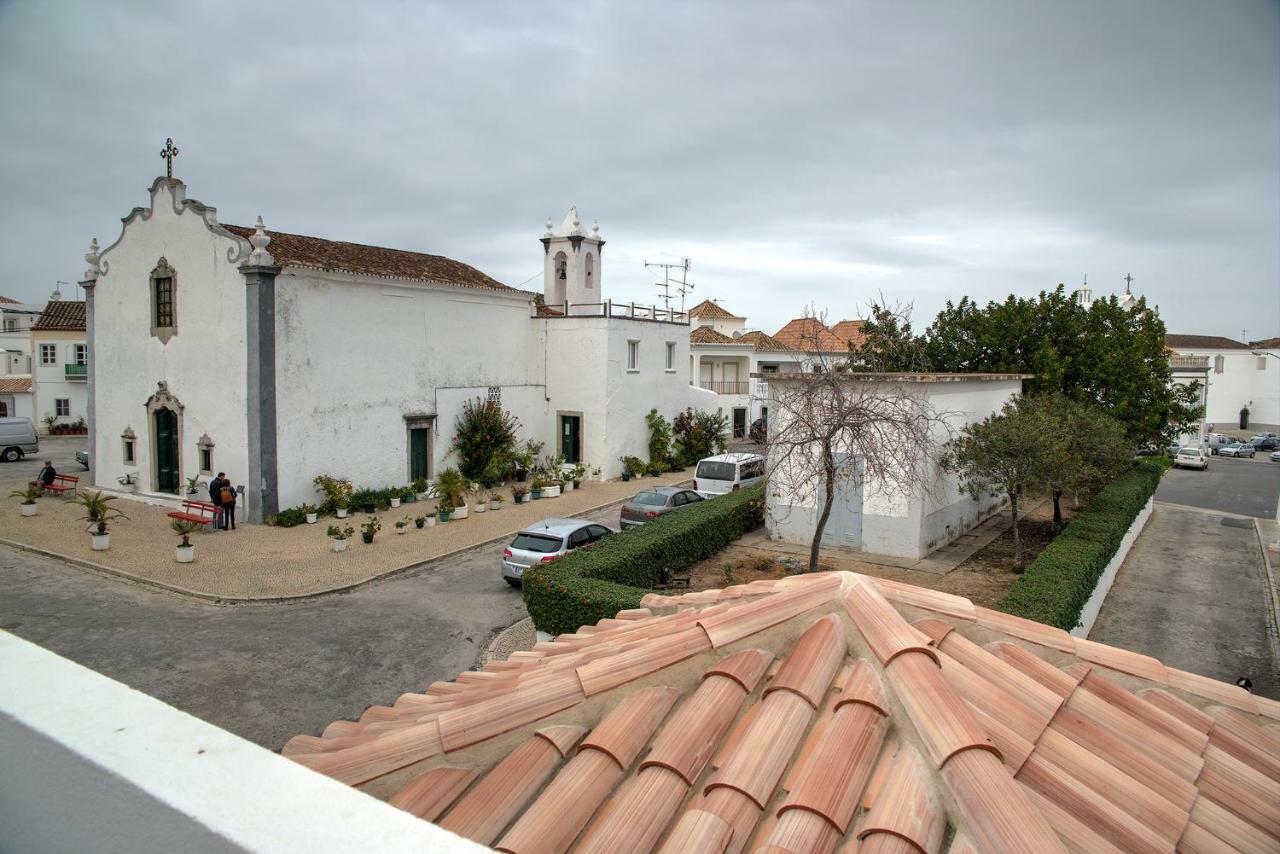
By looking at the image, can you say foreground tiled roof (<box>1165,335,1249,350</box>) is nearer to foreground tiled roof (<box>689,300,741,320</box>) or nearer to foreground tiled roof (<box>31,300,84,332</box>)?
foreground tiled roof (<box>689,300,741,320</box>)

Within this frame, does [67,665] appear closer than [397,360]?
Yes

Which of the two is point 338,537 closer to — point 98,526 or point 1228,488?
point 98,526

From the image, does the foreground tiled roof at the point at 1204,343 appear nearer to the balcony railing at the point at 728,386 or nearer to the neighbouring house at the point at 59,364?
the balcony railing at the point at 728,386

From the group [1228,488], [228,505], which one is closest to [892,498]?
[228,505]

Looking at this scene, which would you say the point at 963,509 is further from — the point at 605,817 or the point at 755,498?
the point at 605,817

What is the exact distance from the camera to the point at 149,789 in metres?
1.33

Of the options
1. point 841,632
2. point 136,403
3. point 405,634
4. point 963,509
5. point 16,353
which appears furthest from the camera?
point 16,353

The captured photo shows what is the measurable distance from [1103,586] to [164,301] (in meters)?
25.7

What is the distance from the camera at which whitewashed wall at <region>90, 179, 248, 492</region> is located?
2038 centimetres

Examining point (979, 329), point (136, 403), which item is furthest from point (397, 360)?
point (979, 329)

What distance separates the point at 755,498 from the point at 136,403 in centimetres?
1895

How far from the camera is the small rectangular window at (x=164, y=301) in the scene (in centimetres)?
2195

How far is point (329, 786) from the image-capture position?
1370 mm

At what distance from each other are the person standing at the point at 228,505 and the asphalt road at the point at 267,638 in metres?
3.56
